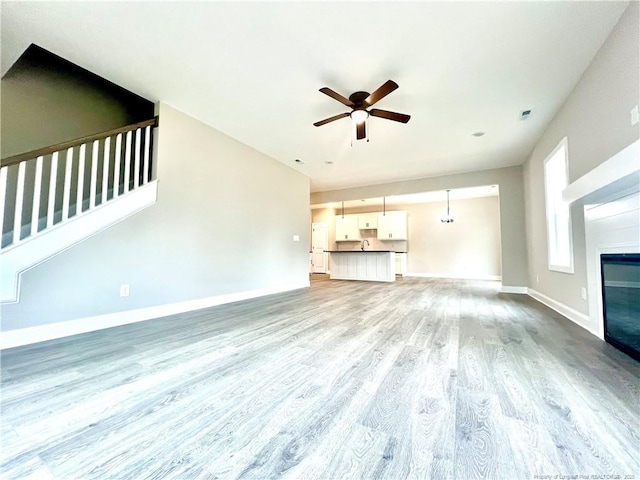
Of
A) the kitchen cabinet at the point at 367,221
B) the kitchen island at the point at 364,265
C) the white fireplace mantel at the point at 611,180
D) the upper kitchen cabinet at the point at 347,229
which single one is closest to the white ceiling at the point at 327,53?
the white fireplace mantel at the point at 611,180

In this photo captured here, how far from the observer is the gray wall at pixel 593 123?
199cm

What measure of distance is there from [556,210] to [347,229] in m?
6.74

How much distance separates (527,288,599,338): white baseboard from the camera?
2.71 meters

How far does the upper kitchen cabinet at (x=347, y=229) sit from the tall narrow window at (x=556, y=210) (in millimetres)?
6322

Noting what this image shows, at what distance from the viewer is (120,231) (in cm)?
300

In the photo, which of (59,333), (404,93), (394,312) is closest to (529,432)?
(394,312)

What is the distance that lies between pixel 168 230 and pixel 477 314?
4.10 m

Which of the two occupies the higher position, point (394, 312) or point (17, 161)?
point (17, 161)

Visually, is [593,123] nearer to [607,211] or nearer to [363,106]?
[607,211]

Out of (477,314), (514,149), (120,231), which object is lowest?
(477,314)

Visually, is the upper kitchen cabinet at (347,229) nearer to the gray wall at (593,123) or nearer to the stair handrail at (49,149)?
the gray wall at (593,123)

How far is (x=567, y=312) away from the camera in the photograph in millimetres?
3197

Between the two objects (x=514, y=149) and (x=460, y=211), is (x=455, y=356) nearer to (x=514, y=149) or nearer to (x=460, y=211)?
(x=514, y=149)

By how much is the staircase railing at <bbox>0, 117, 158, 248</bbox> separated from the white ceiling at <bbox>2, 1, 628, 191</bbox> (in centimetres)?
79
